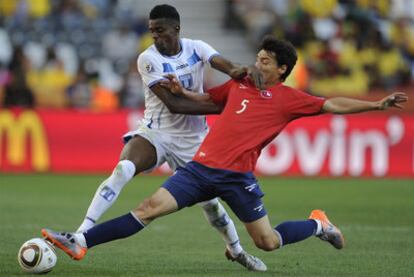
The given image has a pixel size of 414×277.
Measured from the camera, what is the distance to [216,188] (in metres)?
8.29

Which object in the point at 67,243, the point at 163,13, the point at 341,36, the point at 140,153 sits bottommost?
the point at 341,36

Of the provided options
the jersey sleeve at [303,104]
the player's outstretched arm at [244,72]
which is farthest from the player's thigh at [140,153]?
the jersey sleeve at [303,104]

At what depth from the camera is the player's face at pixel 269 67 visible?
8445mm

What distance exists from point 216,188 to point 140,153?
1052mm

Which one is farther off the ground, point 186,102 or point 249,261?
point 186,102

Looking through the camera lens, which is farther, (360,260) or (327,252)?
(327,252)

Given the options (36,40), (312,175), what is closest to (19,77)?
(36,40)

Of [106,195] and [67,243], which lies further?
[106,195]

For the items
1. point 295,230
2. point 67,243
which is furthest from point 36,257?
point 295,230

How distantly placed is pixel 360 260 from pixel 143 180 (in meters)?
9.73

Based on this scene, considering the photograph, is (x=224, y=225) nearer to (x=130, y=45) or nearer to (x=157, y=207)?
(x=157, y=207)

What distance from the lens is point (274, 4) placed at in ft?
82.1

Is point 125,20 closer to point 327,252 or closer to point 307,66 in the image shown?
point 307,66

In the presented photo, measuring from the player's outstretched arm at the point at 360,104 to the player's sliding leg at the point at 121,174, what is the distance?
67.5 inches
